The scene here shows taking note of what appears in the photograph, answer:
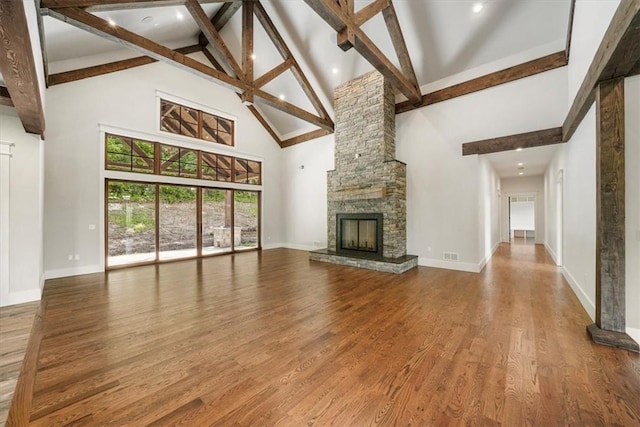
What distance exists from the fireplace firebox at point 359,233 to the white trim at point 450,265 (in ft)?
3.54

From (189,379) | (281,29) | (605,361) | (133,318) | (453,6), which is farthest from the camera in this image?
(281,29)

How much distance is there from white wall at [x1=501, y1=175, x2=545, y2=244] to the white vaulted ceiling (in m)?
6.71

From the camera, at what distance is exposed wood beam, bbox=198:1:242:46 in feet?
19.4

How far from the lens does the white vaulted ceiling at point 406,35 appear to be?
4.29m

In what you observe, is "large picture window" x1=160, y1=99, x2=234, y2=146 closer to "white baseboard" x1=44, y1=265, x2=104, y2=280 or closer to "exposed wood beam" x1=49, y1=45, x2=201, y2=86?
"exposed wood beam" x1=49, y1=45, x2=201, y2=86

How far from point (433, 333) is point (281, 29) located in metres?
7.34

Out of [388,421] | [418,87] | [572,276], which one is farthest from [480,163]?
[388,421]

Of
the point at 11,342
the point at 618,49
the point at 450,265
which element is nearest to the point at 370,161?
the point at 450,265

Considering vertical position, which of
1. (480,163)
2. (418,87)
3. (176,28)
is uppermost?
(176,28)

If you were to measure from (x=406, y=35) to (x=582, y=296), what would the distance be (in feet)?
Answer: 17.7

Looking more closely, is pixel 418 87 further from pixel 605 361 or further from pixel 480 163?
pixel 605 361

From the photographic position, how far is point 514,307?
3238mm

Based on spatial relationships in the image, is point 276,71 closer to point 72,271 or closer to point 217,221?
point 217,221

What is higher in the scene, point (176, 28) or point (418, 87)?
point (176, 28)
